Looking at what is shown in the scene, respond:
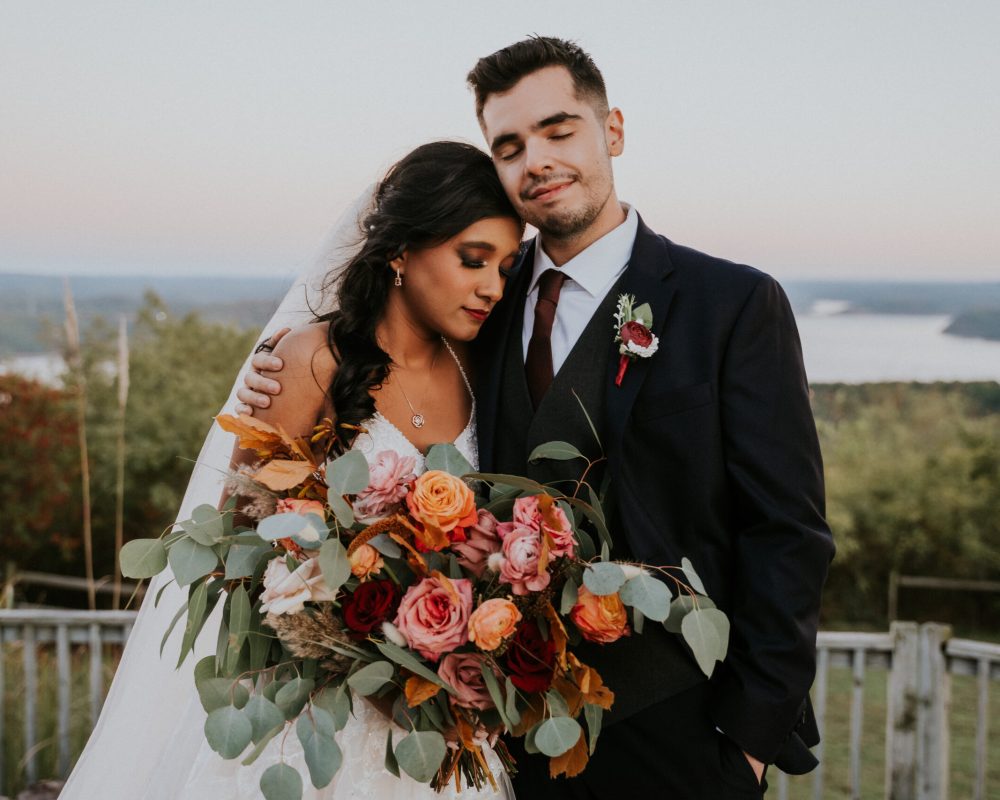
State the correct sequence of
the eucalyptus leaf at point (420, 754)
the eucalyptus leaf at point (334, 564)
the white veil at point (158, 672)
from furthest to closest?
the white veil at point (158, 672), the eucalyptus leaf at point (420, 754), the eucalyptus leaf at point (334, 564)

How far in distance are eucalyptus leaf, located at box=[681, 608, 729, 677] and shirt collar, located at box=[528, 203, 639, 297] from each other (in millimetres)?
978

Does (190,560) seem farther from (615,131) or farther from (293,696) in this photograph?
(615,131)

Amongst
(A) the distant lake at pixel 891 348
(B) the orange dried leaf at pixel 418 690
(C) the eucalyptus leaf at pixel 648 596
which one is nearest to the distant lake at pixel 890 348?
(A) the distant lake at pixel 891 348

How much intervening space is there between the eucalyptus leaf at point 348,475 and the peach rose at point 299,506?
0.05 m

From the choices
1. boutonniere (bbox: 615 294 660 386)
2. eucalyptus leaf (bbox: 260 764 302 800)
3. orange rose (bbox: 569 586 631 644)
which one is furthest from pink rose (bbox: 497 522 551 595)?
boutonniere (bbox: 615 294 660 386)

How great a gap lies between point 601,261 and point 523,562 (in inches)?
43.8

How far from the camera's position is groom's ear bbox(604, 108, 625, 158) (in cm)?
271

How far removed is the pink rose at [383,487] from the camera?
5.65ft

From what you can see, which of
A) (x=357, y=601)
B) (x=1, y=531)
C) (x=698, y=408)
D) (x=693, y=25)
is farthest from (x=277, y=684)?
(x=1, y=531)

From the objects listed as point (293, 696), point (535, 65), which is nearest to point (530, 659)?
point (293, 696)

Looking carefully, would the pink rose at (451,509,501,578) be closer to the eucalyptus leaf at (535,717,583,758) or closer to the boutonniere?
the eucalyptus leaf at (535,717,583,758)

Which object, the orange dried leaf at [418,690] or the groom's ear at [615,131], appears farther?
the groom's ear at [615,131]

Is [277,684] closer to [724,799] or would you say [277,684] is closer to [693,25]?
[724,799]

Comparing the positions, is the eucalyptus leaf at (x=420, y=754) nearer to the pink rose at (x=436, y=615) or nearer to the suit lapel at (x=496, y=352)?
the pink rose at (x=436, y=615)
